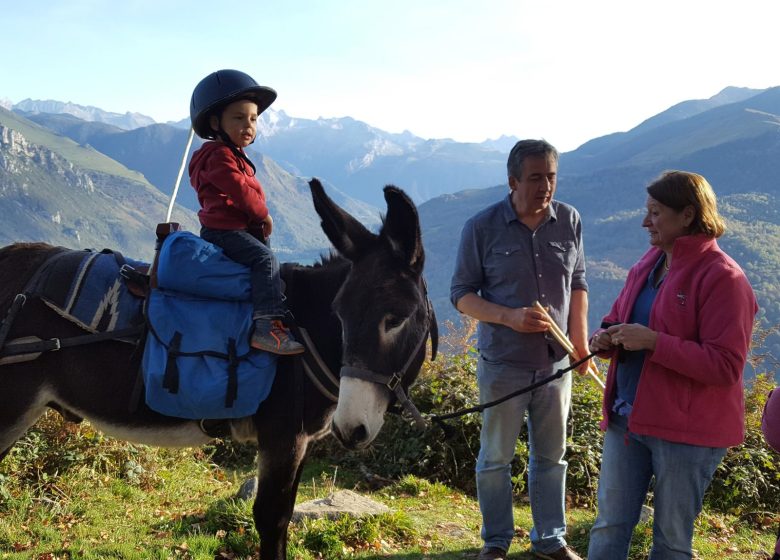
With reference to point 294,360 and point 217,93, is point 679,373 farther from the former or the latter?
point 217,93

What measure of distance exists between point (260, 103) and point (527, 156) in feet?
5.80

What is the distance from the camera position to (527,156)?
3770mm

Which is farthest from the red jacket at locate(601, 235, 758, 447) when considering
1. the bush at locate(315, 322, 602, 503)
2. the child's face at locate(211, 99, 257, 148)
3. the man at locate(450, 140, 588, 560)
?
the bush at locate(315, 322, 602, 503)

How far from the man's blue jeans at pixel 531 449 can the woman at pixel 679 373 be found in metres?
0.97

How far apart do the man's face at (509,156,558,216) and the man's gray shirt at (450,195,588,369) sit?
0.15 metres

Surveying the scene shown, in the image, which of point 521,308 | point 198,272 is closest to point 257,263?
point 198,272

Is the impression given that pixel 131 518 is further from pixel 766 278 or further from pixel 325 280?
pixel 766 278

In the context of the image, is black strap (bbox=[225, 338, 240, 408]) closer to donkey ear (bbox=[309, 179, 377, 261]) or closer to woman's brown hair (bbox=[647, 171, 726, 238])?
donkey ear (bbox=[309, 179, 377, 261])

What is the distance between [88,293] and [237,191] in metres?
1.03

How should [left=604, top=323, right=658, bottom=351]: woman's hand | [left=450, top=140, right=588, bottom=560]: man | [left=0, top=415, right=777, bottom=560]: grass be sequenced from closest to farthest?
1. [left=604, top=323, right=658, bottom=351]: woman's hand
2. [left=450, top=140, right=588, bottom=560]: man
3. [left=0, top=415, right=777, bottom=560]: grass

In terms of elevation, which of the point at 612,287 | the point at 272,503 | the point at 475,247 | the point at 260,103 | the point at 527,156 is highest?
the point at 260,103

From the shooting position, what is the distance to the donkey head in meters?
2.92

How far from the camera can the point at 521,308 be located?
3811 millimetres

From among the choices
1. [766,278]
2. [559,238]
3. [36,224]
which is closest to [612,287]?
[766,278]
